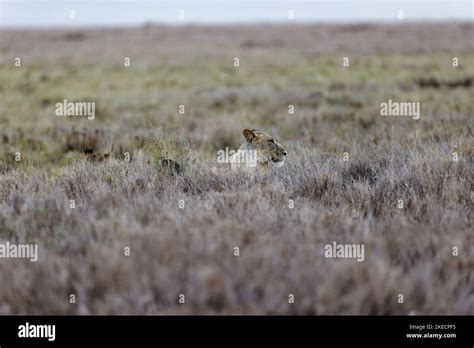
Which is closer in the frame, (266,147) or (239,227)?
(239,227)

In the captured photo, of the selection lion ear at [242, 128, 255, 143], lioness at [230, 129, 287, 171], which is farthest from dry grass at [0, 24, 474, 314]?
lion ear at [242, 128, 255, 143]

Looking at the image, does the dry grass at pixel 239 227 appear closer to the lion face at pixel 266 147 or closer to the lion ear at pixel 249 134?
the lion face at pixel 266 147

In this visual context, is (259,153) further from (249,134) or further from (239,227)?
(239,227)

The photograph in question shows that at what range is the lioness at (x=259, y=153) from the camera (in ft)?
19.0

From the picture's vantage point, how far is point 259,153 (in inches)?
230

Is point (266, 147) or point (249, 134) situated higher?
point (249, 134)

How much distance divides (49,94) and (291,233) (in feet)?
45.3

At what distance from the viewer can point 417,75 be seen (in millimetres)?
17234

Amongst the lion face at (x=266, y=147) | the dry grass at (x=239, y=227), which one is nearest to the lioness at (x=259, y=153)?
the lion face at (x=266, y=147)

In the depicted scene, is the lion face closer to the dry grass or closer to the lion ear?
the lion ear

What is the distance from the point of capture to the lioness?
19.0 ft

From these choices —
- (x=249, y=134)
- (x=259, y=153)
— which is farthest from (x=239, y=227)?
(x=249, y=134)

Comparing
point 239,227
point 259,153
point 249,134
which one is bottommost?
point 239,227
